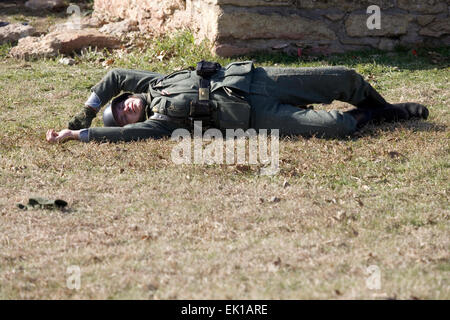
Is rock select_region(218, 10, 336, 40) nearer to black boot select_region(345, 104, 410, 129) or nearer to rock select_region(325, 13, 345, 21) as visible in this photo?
rock select_region(325, 13, 345, 21)

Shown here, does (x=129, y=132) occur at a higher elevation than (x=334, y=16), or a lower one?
lower

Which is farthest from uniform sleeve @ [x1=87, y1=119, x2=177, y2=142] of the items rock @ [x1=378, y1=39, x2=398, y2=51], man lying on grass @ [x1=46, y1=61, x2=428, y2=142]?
rock @ [x1=378, y1=39, x2=398, y2=51]

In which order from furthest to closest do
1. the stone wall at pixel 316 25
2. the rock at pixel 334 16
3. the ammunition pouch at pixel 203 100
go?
the rock at pixel 334 16, the stone wall at pixel 316 25, the ammunition pouch at pixel 203 100

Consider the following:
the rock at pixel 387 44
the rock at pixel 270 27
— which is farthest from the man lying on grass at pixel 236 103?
the rock at pixel 387 44

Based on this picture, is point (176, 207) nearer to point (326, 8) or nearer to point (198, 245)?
point (198, 245)

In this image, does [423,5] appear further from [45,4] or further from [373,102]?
[45,4]

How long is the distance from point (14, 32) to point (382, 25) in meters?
5.24

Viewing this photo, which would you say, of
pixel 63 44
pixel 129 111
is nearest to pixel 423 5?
pixel 129 111

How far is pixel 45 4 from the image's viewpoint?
11.9 meters

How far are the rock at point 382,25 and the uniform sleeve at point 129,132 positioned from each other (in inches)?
133

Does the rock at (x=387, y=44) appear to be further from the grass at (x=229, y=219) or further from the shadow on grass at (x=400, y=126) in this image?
the shadow on grass at (x=400, y=126)

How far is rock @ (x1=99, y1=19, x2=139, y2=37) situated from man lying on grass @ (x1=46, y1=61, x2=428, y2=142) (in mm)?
3813

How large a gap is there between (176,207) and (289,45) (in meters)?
4.16

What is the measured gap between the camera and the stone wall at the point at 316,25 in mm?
7746
